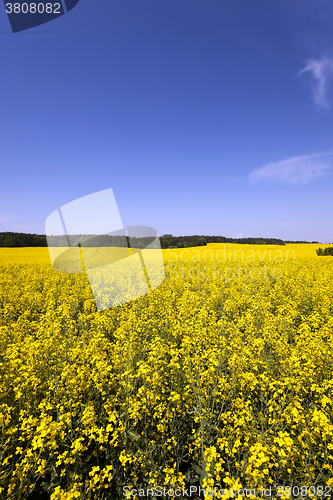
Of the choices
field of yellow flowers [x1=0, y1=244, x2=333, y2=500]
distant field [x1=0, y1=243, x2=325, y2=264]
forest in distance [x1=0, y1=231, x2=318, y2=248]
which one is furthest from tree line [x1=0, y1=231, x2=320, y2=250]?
field of yellow flowers [x1=0, y1=244, x2=333, y2=500]

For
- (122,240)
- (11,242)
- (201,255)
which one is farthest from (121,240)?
Result: (11,242)

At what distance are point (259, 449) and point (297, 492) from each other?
1.38 meters

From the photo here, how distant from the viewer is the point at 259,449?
2.48 m

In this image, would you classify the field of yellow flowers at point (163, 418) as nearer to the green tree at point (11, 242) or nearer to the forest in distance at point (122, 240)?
the forest in distance at point (122, 240)

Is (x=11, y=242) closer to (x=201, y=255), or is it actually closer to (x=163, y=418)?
(x=201, y=255)

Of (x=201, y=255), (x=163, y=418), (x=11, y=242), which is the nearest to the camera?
(x=163, y=418)

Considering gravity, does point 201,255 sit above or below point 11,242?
below

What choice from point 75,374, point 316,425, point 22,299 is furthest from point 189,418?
point 22,299

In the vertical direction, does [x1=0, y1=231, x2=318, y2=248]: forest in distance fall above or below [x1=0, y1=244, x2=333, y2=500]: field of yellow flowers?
above

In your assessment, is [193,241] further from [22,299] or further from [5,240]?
[22,299]

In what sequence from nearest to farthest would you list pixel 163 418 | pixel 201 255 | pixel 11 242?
pixel 163 418
pixel 201 255
pixel 11 242

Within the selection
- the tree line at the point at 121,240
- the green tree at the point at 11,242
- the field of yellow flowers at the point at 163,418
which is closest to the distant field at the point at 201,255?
the tree line at the point at 121,240

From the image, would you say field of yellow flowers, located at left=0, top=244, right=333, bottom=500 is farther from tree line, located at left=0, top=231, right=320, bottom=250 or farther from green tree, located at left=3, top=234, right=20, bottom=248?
green tree, located at left=3, top=234, right=20, bottom=248

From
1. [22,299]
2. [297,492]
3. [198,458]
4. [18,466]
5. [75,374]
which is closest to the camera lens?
[18,466]
